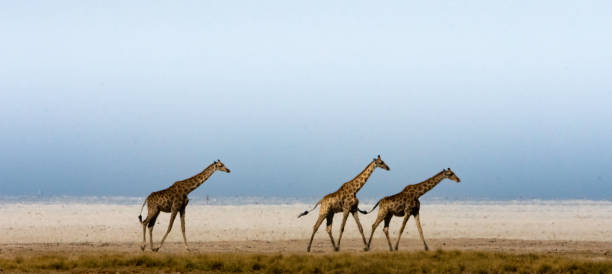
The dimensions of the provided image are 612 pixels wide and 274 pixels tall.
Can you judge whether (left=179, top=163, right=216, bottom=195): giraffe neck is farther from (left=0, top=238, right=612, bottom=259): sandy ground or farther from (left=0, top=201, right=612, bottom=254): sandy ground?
(left=0, top=201, right=612, bottom=254): sandy ground

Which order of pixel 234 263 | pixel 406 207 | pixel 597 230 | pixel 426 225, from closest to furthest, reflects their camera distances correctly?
pixel 234 263, pixel 406 207, pixel 597 230, pixel 426 225

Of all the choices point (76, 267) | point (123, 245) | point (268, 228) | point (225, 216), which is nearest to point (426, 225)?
point (268, 228)

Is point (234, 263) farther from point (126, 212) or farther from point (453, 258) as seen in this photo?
point (126, 212)

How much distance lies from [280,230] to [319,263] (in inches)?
642

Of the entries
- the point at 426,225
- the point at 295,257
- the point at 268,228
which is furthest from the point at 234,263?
the point at 426,225

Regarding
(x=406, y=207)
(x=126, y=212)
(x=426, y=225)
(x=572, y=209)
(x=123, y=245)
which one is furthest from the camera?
(x=572, y=209)

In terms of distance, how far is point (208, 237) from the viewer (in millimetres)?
39000

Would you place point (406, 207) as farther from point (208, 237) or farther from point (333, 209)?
point (208, 237)

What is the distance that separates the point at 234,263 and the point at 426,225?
20.4 m

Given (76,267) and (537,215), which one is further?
(537,215)

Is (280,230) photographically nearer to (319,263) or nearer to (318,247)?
(318,247)

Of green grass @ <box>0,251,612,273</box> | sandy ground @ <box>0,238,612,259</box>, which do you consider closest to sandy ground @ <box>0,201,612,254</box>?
sandy ground @ <box>0,238,612,259</box>

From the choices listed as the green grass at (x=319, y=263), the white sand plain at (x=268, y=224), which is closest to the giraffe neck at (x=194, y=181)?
the green grass at (x=319, y=263)

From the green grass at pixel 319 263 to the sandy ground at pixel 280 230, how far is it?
428 centimetres
